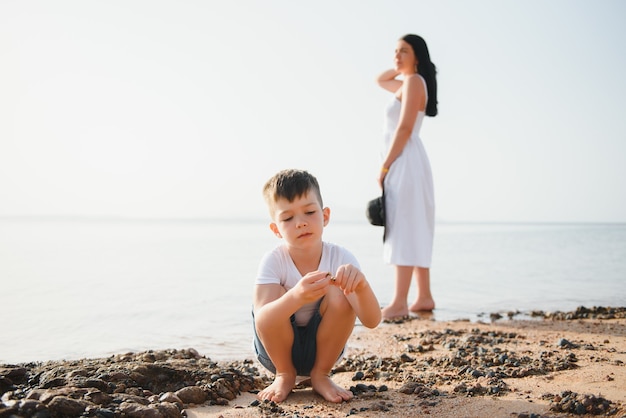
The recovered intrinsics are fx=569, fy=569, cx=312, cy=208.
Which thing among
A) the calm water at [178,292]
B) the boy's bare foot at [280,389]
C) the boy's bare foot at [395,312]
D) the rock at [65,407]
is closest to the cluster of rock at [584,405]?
the boy's bare foot at [280,389]

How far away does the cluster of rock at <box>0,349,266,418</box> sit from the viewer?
7.48ft

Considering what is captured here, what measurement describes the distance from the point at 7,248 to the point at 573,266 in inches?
449

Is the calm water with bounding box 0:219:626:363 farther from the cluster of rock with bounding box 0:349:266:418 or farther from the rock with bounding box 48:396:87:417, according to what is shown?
the rock with bounding box 48:396:87:417

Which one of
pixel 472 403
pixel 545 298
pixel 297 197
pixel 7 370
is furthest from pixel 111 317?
pixel 545 298

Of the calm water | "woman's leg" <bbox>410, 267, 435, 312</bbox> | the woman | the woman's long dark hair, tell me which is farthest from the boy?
the woman's long dark hair

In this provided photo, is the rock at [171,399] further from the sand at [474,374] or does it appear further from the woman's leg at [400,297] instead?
the woman's leg at [400,297]

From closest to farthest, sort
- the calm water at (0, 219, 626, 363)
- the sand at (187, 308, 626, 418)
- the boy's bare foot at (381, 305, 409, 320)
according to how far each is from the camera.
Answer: the sand at (187, 308, 626, 418), the calm water at (0, 219, 626, 363), the boy's bare foot at (381, 305, 409, 320)

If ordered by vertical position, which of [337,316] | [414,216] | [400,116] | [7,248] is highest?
[400,116]

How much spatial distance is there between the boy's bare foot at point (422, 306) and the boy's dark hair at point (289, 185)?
10.9 ft

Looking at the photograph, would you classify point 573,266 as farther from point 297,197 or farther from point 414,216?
point 297,197

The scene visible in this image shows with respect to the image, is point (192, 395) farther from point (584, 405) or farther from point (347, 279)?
point (584, 405)

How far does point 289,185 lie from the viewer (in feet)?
9.70

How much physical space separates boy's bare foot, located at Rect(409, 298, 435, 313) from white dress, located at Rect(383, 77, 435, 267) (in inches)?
15.8

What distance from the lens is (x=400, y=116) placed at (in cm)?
598
